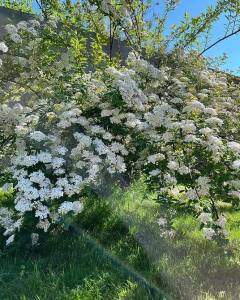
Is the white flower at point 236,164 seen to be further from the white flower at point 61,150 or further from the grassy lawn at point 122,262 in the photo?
the white flower at point 61,150

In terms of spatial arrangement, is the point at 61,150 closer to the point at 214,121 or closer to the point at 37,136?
the point at 37,136

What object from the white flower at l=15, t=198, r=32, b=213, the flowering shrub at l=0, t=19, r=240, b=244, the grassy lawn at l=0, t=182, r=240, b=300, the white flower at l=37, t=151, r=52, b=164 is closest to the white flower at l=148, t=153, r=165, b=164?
the flowering shrub at l=0, t=19, r=240, b=244

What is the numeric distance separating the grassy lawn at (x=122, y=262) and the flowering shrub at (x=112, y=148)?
0.33 metres

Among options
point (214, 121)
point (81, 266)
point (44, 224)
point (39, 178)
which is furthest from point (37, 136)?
point (214, 121)

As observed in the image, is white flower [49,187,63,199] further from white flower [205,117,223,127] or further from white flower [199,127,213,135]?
white flower [205,117,223,127]

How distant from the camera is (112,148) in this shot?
15.0ft

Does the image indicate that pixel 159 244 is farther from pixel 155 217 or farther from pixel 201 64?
pixel 201 64

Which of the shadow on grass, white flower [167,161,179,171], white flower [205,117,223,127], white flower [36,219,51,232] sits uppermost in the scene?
white flower [205,117,223,127]

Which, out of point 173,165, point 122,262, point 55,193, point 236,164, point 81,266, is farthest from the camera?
point 122,262

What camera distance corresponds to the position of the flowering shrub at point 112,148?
429cm

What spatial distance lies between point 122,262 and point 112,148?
1.00 metres

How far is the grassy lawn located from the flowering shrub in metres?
0.33

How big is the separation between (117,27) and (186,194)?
3529mm

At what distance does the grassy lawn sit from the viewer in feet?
12.9
